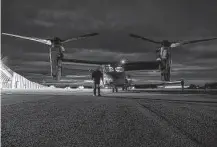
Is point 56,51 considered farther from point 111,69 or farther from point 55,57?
point 111,69

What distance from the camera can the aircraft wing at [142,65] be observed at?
37969 mm

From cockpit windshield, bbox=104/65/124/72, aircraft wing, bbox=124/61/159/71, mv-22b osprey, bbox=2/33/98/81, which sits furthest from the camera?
aircraft wing, bbox=124/61/159/71

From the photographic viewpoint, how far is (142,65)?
3919 centimetres

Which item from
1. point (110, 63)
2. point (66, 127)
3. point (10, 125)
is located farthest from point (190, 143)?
point (110, 63)

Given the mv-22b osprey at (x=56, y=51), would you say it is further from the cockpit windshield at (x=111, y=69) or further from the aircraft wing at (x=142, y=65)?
the aircraft wing at (x=142, y=65)

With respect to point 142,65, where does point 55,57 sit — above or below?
above

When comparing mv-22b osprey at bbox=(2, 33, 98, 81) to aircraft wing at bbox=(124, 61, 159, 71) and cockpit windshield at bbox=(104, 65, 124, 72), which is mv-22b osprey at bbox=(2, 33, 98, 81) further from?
aircraft wing at bbox=(124, 61, 159, 71)

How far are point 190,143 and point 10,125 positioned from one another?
164 inches

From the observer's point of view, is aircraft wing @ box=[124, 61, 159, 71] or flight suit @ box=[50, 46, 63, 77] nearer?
flight suit @ box=[50, 46, 63, 77]

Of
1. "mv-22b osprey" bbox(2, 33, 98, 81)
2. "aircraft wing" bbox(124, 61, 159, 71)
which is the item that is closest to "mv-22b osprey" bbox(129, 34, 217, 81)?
"aircraft wing" bbox(124, 61, 159, 71)

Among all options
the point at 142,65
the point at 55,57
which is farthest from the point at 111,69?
the point at 55,57

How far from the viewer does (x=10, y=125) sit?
6.73 metres

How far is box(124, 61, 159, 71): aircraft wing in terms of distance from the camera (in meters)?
38.0

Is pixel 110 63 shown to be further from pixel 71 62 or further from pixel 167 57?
pixel 167 57
